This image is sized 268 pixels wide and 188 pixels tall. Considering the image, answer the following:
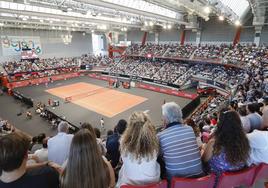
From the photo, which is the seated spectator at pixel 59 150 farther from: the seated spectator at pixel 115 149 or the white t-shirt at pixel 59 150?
the seated spectator at pixel 115 149

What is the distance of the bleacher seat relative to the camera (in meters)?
3.25

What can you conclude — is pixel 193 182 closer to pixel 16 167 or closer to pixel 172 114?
pixel 172 114

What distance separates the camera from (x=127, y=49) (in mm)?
40875

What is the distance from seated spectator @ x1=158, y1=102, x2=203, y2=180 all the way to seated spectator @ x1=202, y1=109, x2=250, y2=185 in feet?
1.03

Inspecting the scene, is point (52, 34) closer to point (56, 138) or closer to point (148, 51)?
point (148, 51)

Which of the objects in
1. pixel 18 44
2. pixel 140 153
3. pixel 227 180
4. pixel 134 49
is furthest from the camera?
pixel 134 49

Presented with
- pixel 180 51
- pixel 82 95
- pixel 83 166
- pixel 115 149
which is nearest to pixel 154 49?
pixel 180 51

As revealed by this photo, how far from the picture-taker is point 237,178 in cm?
309

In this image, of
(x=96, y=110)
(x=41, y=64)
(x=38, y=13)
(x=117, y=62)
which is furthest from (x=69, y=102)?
(x=117, y=62)

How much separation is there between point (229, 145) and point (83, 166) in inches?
85.3

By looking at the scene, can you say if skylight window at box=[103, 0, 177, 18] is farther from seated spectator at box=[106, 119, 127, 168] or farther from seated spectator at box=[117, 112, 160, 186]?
Answer: seated spectator at box=[117, 112, 160, 186]

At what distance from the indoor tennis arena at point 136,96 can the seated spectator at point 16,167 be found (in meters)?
0.01

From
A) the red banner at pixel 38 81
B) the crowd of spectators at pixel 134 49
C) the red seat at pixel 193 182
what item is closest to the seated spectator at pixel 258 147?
the red seat at pixel 193 182

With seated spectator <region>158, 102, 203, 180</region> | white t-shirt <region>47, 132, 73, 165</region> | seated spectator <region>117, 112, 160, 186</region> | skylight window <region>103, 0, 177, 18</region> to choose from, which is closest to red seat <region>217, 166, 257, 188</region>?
seated spectator <region>158, 102, 203, 180</region>
